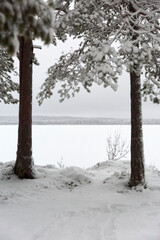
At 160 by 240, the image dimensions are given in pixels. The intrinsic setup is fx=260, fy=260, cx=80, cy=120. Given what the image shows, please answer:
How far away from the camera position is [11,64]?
11266 mm

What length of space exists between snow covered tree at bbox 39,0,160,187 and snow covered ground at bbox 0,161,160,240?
3.64 feet

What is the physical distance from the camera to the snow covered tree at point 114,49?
19.6 ft

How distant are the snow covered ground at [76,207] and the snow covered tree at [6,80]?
3.50 meters

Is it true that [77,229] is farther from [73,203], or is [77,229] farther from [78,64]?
[78,64]

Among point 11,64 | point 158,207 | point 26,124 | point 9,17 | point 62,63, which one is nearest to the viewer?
point 9,17

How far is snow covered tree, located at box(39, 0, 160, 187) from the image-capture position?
596 cm

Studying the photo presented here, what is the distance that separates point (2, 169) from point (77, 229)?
15.5ft

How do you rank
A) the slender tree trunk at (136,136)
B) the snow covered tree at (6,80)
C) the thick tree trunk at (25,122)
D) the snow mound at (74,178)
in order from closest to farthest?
the slender tree trunk at (136,136), the snow mound at (74,178), the thick tree trunk at (25,122), the snow covered tree at (6,80)

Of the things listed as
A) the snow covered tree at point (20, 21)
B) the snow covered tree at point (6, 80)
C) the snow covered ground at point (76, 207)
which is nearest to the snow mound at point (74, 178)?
the snow covered ground at point (76, 207)

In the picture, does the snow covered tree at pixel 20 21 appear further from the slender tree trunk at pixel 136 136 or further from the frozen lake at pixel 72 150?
the frozen lake at pixel 72 150

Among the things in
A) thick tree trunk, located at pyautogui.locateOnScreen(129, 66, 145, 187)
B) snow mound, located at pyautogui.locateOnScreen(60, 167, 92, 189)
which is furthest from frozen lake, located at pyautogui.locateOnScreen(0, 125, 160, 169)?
thick tree trunk, located at pyautogui.locateOnScreen(129, 66, 145, 187)

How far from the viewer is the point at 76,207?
7156mm

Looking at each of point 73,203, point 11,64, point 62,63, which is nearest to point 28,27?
point 73,203

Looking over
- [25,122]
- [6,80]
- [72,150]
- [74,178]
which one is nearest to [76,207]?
[74,178]
